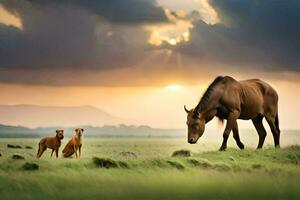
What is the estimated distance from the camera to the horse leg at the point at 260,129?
5238 millimetres

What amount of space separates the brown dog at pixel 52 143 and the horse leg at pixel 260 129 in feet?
4.44

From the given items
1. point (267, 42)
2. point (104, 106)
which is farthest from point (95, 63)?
point (267, 42)

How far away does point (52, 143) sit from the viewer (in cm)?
487

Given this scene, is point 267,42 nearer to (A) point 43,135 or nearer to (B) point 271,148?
(B) point 271,148

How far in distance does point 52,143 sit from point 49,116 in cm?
18

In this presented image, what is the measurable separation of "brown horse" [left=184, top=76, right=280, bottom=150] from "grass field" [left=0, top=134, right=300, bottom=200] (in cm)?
15

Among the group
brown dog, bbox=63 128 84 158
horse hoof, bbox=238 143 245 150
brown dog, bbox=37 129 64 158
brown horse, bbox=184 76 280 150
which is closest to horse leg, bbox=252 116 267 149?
brown horse, bbox=184 76 280 150

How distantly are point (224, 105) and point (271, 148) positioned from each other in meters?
0.43

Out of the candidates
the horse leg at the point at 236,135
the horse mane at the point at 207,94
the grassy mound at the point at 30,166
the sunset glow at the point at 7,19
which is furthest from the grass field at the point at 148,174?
the sunset glow at the point at 7,19

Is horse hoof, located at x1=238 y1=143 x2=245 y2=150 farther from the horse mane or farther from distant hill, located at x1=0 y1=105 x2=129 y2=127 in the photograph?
distant hill, located at x1=0 y1=105 x2=129 y2=127

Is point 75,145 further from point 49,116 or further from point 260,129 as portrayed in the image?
point 260,129

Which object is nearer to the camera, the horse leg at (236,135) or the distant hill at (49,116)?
the distant hill at (49,116)

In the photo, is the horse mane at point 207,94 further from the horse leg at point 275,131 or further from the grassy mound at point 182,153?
the horse leg at point 275,131

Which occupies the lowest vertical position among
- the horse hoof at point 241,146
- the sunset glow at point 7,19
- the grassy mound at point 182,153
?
the grassy mound at point 182,153
